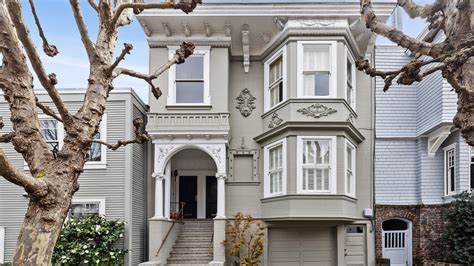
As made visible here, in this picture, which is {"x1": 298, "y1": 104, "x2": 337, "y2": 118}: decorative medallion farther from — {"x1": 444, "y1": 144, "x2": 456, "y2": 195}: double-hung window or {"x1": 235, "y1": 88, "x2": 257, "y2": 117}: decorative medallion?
{"x1": 444, "y1": 144, "x2": 456, "y2": 195}: double-hung window

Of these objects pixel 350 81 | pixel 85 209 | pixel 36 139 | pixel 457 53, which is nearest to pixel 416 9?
pixel 457 53

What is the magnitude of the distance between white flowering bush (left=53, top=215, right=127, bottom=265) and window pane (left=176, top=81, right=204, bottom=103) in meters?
3.87

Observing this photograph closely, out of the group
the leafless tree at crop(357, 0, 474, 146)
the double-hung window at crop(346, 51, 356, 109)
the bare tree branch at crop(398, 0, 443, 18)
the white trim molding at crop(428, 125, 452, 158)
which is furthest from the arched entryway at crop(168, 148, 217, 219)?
the leafless tree at crop(357, 0, 474, 146)

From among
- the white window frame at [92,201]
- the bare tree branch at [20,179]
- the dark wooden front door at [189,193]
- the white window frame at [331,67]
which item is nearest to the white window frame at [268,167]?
the white window frame at [331,67]

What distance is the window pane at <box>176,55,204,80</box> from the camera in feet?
41.0

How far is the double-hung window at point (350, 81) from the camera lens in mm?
12565

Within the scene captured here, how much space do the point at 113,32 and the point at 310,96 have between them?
8.50 meters

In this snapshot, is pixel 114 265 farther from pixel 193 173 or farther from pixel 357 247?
pixel 357 247

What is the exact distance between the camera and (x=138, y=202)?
40.8ft

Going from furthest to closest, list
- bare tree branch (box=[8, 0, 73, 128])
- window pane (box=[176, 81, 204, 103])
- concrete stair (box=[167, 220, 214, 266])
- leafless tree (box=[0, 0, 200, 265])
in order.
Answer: window pane (box=[176, 81, 204, 103])
concrete stair (box=[167, 220, 214, 266])
bare tree branch (box=[8, 0, 73, 128])
leafless tree (box=[0, 0, 200, 265])

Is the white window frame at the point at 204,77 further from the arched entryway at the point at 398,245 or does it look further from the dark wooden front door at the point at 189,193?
the arched entryway at the point at 398,245

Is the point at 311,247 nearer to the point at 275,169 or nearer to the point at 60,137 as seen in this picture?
the point at 275,169

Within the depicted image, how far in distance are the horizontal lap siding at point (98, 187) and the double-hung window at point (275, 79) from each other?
165 inches

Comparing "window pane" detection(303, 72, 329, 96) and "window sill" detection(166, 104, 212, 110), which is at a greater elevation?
"window pane" detection(303, 72, 329, 96)
